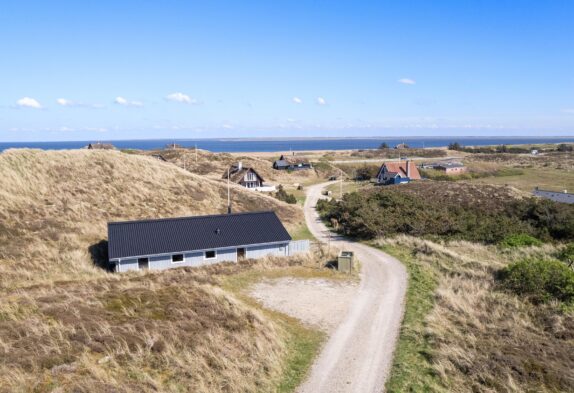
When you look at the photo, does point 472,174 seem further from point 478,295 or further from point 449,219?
point 478,295

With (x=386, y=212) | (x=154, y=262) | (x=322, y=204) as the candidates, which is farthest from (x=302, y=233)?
(x=154, y=262)

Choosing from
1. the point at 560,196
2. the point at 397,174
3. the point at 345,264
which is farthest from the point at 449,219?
the point at 397,174

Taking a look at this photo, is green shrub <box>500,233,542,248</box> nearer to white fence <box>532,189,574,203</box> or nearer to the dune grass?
the dune grass

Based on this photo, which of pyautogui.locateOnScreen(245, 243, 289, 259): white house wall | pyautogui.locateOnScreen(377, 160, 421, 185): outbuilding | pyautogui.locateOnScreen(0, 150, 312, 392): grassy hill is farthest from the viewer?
pyautogui.locateOnScreen(377, 160, 421, 185): outbuilding

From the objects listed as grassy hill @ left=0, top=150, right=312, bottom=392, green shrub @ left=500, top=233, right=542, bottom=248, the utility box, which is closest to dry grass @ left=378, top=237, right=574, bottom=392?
the utility box

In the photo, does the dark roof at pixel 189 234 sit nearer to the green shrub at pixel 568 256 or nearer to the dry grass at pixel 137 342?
the dry grass at pixel 137 342
